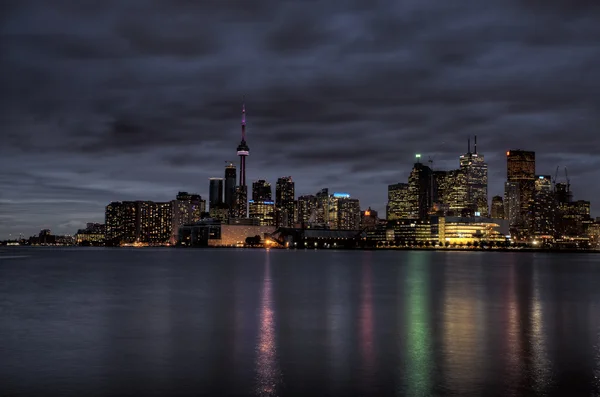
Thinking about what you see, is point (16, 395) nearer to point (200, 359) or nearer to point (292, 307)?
point (200, 359)

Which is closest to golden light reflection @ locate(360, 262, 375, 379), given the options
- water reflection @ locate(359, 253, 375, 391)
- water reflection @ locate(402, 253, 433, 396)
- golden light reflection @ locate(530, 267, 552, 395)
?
water reflection @ locate(359, 253, 375, 391)

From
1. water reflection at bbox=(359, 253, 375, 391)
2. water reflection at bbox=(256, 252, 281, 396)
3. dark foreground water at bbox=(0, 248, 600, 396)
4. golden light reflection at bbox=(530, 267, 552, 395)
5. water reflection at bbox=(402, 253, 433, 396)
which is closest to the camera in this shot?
water reflection at bbox=(256, 252, 281, 396)

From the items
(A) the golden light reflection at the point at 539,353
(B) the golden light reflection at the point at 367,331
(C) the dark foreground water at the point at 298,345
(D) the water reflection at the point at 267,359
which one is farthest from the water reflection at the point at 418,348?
(D) the water reflection at the point at 267,359

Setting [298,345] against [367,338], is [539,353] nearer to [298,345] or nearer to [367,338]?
[367,338]

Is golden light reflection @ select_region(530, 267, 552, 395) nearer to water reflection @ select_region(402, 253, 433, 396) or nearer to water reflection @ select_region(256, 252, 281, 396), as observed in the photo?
water reflection @ select_region(402, 253, 433, 396)

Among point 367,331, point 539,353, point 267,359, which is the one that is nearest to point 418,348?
point 539,353

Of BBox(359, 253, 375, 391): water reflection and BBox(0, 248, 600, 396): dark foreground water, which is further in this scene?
BBox(359, 253, 375, 391): water reflection

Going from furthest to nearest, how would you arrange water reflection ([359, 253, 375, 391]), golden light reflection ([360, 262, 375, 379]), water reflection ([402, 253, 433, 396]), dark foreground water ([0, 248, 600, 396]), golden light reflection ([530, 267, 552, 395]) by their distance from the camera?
golden light reflection ([360, 262, 375, 379]) → water reflection ([359, 253, 375, 391]) → golden light reflection ([530, 267, 552, 395]) → dark foreground water ([0, 248, 600, 396]) → water reflection ([402, 253, 433, 396])

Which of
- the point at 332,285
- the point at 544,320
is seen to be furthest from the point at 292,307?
the point at 332,285

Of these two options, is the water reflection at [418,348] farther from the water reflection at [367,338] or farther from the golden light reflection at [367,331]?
the golden light reflection at [367,331]

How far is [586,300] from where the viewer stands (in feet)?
194

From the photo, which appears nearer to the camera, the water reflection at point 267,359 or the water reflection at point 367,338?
the water reflection at point 267,359

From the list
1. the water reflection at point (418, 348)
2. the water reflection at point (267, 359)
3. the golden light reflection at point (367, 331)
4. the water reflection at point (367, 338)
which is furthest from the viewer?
the golden light reflection at point (367, 331)

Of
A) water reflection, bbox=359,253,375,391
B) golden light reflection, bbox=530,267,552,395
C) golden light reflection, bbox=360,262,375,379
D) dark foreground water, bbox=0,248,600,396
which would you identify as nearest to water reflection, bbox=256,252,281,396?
dark foreground water, bbox=0,248,600,396
